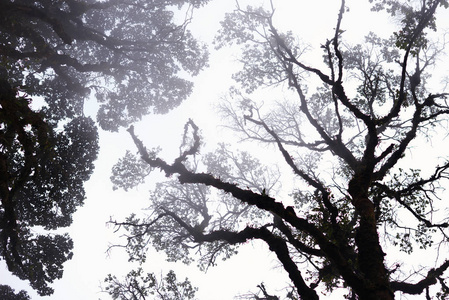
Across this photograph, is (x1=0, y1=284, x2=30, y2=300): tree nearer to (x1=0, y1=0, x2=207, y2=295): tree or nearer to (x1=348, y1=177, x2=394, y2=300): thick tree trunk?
(x1=0, y1=0, x2=207, y2=295): tree

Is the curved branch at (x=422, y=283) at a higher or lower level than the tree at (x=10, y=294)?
higher

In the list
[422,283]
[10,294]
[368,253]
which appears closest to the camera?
[368,253]

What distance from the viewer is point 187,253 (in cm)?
1638

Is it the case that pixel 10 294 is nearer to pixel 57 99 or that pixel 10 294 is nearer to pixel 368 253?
pixel 57 99

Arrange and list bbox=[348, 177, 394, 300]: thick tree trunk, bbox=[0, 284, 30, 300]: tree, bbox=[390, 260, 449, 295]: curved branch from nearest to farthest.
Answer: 1. bbox=[348, 177, 394, 300]: thick tree trunk
2. bbox=[390, 260, 449, 295]: curved branch
3. bbox=[0, 284, 30, 300]: tree

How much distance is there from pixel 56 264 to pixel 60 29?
10.5 metres

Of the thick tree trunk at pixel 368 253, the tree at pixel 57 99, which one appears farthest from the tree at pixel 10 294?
the thick tree trunk at pixel 368 253

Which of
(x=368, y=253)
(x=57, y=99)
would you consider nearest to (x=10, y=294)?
(x=57, y=99)

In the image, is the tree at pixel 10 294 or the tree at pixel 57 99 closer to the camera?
the tree at pixel 57 99

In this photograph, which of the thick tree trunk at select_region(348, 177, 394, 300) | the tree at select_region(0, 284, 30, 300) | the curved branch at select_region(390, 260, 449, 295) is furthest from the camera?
the tree at select_region(0, 284, 30, 300)

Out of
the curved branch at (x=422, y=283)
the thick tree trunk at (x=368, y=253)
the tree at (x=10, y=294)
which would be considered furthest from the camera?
the tree at (x=10, y=294)

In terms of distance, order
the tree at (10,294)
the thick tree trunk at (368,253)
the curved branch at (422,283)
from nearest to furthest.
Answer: the thick tree trunk at (368,253) < the curved branch at (422,283) < the tree at (10,294)

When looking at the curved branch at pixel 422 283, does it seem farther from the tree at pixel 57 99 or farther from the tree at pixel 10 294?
the tree at pixel 10 294

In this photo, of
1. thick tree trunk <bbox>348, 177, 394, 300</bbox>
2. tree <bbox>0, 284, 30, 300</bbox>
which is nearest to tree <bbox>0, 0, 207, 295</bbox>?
tree <bbox>0, 284, 30, 300</bbox>
